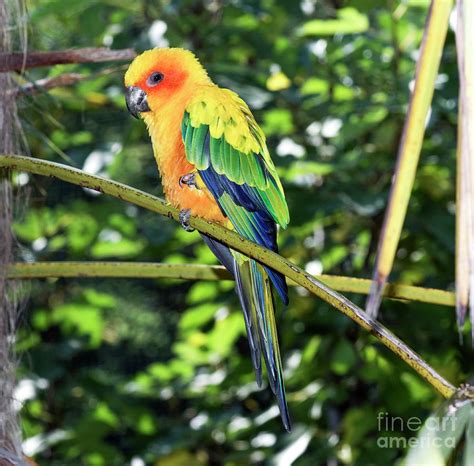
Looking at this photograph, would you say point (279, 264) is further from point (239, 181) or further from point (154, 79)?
point (154, 79)

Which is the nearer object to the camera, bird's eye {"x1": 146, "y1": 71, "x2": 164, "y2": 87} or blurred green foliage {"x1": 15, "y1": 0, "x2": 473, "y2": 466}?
bird's eye {"x1": 146, "y1": 71, "x2": 164, "y2": 87}

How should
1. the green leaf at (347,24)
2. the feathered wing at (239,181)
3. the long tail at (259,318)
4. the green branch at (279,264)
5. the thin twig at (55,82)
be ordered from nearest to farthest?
1. the green branch at (279,264)
2. the long tail at (259,318)
3. the feathered wing at (239,181)
4. the thin twig at (55,82)
5. the green leaf at (347,24)

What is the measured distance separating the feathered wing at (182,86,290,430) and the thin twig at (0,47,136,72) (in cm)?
11

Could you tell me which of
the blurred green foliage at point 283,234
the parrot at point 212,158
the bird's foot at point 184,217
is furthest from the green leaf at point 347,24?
the bird's foot at point 184,217

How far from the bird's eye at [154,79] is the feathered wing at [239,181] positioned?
0.05 meters

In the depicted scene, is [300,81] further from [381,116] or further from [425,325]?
[425,325]

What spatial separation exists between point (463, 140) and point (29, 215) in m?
1.62

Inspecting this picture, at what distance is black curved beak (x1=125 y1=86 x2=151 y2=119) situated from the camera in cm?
A: 104

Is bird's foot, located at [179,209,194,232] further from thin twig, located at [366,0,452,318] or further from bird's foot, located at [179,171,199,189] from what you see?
thin twig, located at [366,0,452,318]

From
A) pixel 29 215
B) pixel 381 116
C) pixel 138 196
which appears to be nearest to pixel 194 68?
pixel 138 196

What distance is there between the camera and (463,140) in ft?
2.42

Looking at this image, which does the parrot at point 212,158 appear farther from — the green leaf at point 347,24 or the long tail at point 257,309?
the green leaf at point 347,24

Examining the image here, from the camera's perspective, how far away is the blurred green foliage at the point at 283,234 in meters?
1.74

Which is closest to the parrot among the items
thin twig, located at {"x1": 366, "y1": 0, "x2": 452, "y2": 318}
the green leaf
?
thin twig, located at {"x1": 366, "y1": 0, "x2": 452, "y2": 318}
